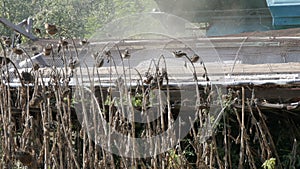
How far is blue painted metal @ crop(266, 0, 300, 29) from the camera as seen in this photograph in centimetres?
777

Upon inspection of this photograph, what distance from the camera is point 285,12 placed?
7.82 metres

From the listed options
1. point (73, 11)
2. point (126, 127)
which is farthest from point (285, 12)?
point (73, 11)

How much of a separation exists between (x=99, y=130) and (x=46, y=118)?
1.12ft

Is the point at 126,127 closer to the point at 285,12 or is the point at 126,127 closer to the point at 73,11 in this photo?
the point at 285,12

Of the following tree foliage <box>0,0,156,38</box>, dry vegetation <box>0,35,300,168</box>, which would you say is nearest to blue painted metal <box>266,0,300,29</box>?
dry vegetation <box>0,35,300,168</box>

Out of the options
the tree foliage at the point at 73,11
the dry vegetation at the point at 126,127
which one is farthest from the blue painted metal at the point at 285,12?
the tree foliage at the point at 73,11

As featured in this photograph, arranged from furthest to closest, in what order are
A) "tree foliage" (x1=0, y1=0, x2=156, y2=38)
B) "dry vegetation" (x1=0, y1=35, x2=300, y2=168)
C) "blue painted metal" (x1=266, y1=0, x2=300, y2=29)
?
"tree foliage" (x1=0, y1=0, x2=156, y2=38) < "blue painted metal" (x1=266, y1=0, x2=300, y2=29) < "dry vegetation" (x1=0, y1=35, x2=300, y2=168)

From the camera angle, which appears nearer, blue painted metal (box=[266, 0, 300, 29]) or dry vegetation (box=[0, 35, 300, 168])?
dry vegetation (box=[0, 35, 300, 168])

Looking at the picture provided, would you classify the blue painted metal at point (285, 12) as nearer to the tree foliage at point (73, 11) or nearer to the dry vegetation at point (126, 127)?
the dry vegetation at point (126, 127)

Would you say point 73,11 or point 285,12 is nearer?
point 285,12

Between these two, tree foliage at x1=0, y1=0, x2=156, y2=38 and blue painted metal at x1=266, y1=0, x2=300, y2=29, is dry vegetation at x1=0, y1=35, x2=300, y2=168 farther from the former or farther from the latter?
tree foliage at x1=0, y1=0, x2=156, y2=38

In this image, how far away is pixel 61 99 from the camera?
378cm

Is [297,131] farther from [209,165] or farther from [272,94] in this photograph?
[209,165]

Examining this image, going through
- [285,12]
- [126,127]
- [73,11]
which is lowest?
[126,127]
